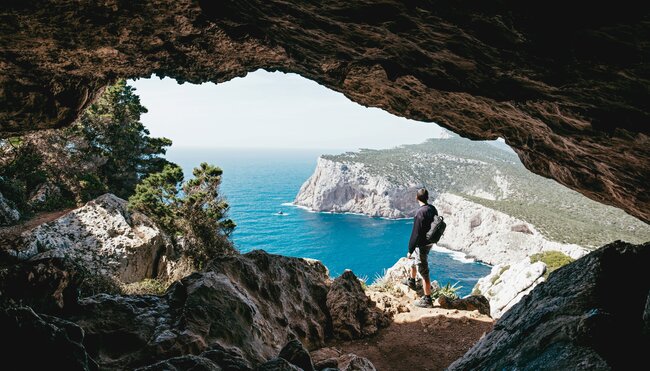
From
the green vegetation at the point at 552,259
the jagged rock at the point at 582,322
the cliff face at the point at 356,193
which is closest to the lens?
the jagged rock at the point at 582,322

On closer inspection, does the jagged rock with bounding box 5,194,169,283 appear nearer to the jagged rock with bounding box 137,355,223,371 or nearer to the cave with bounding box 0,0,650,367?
the cave with bounding box 0,0,650,367

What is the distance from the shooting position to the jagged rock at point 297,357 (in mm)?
4336

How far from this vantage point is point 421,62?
217 inches

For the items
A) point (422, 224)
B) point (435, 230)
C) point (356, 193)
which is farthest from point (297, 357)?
point (356, 193)

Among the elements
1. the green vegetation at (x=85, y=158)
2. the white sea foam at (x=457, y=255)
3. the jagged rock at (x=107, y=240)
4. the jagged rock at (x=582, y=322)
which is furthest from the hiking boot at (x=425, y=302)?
the white sea foam at (x=457, y=255)

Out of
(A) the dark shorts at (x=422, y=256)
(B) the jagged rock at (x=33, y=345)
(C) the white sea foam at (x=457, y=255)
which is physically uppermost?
(B) the jagged rock at (x=33, y=345)

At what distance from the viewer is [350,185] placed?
382 feet

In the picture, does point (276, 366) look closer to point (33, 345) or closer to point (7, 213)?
point (33, 345)

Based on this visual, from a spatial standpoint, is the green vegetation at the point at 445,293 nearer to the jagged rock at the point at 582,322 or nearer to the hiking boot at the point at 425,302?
the hiking boot at the point at 425,302

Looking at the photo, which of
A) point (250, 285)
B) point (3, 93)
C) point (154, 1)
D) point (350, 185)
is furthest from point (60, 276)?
point (350, 185)

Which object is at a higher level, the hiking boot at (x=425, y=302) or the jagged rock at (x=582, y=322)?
the jagged rock at (x=582, y=322)

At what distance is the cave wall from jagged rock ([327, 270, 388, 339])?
18.2 ft

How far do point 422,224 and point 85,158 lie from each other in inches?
1079

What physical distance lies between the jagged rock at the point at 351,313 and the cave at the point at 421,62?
2.68 m
